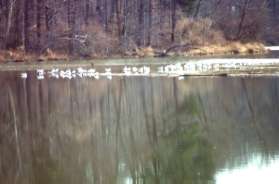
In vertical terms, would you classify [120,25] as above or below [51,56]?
above

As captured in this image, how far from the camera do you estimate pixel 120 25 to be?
205 ft

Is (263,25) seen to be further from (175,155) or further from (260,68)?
(175,155)

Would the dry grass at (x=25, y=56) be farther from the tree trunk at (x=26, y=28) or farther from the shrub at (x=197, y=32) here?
the shrub at (x=197, y=32)

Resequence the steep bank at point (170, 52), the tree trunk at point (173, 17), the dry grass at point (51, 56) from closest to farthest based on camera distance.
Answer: the dry grass at point (51, 56) < the steep bank at point (170, 52) < the tree trunk at point (173, 17)

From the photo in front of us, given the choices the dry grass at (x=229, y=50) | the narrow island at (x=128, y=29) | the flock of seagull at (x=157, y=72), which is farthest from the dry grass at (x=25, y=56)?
the flock of seagull at (x=157, y=72)

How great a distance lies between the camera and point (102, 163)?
49.3 feet

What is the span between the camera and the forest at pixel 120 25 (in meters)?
55.9

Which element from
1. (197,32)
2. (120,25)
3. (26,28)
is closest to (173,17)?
(197,32)

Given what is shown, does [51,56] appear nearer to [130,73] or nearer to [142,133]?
[130,73]

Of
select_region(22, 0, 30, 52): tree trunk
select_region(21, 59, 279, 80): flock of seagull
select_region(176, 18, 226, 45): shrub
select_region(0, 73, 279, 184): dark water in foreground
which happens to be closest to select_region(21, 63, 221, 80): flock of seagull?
select_region(21, 59, 279, 80): flock of seagull

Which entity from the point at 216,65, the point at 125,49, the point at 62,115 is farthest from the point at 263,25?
the point at 62,115

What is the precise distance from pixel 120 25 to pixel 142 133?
4477 centimetres

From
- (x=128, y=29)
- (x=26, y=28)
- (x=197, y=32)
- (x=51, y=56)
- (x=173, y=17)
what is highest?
(x=173, y=17)

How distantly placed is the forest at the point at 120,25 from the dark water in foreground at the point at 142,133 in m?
26.7
